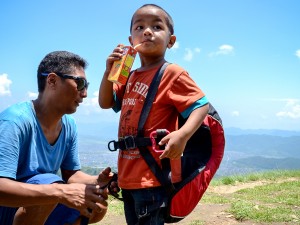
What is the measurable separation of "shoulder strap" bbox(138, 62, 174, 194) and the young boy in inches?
1.5

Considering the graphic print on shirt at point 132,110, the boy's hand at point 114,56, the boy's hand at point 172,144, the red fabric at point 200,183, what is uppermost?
the boy's hand at point 114,56

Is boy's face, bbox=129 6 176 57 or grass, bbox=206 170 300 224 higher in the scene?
boy's face, bbox=129 6 176 57

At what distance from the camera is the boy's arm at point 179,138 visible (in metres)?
2.50

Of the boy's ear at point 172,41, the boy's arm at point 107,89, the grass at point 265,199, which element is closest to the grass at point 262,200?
the grass at point 265,199

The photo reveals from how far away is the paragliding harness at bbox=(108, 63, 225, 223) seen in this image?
8.87 feet

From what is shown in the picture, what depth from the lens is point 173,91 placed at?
9.16 feet

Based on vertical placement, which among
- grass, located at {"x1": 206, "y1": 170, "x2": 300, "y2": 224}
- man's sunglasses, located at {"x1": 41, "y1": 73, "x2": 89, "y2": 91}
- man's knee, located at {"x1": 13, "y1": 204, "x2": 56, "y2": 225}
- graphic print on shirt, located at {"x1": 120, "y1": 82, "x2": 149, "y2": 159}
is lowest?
grass, located at {"x1": 206, "y1": 170, "x2": 300, "y2": 224}

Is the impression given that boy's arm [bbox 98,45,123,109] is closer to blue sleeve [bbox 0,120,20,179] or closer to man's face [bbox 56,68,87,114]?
man's face [bbox 56,68,87,114]

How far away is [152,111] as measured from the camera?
2785 millimetres

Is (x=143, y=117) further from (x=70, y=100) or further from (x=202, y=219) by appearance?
(x=202, y=219)

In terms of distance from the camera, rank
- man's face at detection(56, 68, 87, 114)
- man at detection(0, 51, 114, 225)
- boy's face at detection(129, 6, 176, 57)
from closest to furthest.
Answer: man at detection(0, 51, 114, 225), boy's face at detection(129, 6, 176, 57), man's face at detection(56, 68, 87, 114)

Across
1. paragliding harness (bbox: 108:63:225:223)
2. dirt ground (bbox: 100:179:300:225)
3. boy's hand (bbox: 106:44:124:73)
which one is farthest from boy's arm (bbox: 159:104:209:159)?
dirt ground (bbox: 100:179:300:225)

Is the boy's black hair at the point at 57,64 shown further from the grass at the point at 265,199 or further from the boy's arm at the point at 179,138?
the grass at the point at 265,199

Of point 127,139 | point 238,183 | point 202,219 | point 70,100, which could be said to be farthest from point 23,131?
point 238,183
